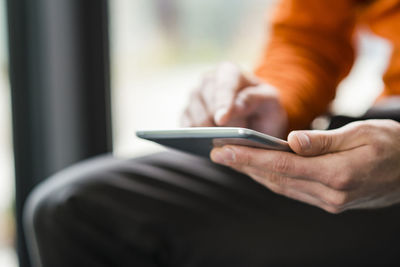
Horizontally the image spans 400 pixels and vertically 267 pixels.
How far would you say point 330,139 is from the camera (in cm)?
42

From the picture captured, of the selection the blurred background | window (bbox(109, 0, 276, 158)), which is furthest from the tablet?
window (bbox(109, 0, 276, 158))

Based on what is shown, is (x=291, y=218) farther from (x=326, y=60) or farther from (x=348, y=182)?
(x=326, y=60)

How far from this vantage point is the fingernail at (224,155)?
0.44 meters

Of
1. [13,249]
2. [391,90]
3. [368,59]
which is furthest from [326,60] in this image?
[13,249]

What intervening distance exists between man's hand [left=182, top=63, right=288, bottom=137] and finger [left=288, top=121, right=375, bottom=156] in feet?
0.53

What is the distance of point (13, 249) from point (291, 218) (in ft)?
3.35

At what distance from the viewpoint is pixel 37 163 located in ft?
4.17

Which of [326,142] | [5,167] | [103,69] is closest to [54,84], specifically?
[103,69]

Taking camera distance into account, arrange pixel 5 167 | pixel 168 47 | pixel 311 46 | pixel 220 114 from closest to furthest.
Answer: pixel 220 114
pixel 311 46
pixel 5 167
pixel 168 47

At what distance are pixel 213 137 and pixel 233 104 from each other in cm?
19

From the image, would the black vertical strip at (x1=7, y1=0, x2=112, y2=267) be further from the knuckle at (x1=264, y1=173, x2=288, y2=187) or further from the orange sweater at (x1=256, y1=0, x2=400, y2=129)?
the knuckle at (x1=264, y1=173, x2=288, y2=187)

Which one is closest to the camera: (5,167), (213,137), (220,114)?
(213,137)

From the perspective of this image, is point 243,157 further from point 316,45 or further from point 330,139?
point 316,45

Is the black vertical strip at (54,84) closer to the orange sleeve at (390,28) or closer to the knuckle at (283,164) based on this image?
the orange sleeve at (390,28)
